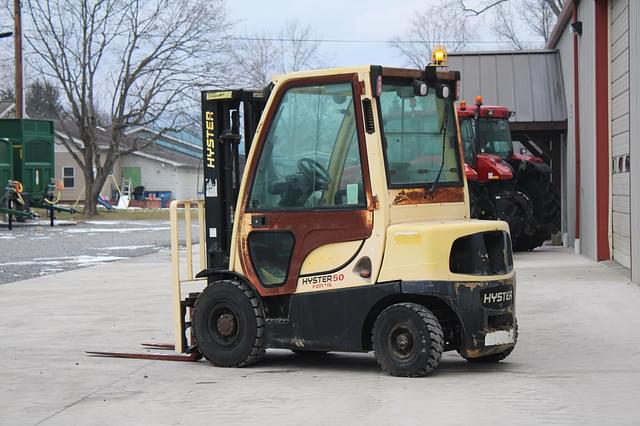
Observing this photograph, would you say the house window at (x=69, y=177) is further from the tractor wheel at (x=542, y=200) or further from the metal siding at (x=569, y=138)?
the tractor wheel at (x=542, y=200)

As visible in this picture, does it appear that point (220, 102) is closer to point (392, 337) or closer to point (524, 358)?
point (392, 337)

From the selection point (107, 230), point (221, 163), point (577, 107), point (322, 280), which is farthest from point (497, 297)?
point (107, 230)

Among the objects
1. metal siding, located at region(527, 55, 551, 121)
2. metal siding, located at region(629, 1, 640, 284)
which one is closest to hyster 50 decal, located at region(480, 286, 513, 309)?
metal siding, located at region(629, 1, 640, 284)

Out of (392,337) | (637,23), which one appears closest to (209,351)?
(392,337)

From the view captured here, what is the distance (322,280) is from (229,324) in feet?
3.21

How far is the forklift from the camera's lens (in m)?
8.98

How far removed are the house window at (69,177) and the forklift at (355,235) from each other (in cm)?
5602

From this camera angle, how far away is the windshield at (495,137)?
78.6ft

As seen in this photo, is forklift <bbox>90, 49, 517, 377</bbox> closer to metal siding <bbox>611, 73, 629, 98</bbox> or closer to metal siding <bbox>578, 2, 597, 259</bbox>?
metal siding <bbox>611, 73, 629, 98</bbox>

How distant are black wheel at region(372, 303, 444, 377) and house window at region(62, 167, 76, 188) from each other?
57313 mm

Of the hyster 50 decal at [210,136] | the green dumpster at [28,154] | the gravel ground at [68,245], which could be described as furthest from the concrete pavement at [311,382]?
the green dumpster at [28,154]

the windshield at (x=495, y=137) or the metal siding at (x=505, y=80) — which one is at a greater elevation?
the metal siding at (x=505, y=80)

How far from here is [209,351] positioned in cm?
975

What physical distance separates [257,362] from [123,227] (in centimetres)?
3043
